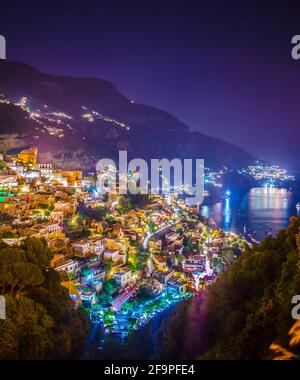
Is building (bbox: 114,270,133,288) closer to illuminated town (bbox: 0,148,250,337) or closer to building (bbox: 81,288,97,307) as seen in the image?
illuminated town (bbox: 0,148,250,337)

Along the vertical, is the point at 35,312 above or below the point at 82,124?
below

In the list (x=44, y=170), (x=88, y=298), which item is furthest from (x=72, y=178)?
(x=88, y=298)

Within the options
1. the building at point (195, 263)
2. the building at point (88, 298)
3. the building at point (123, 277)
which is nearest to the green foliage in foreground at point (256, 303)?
the building at point (88, 298)

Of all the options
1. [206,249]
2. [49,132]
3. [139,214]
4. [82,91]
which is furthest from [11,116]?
[82,91]

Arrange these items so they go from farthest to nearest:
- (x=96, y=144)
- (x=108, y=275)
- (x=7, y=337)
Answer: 1. (x=96, y=144)
2. (x=108, y=275)
3. (x=7, y=337)

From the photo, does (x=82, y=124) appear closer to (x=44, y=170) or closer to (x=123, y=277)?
(x=44, y=170)

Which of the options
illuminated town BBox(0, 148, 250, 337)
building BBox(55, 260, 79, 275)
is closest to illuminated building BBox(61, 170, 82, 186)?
illuminated town BBox(0, 148, 250, 337)

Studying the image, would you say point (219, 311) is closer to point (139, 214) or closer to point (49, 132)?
point (139, 214)
